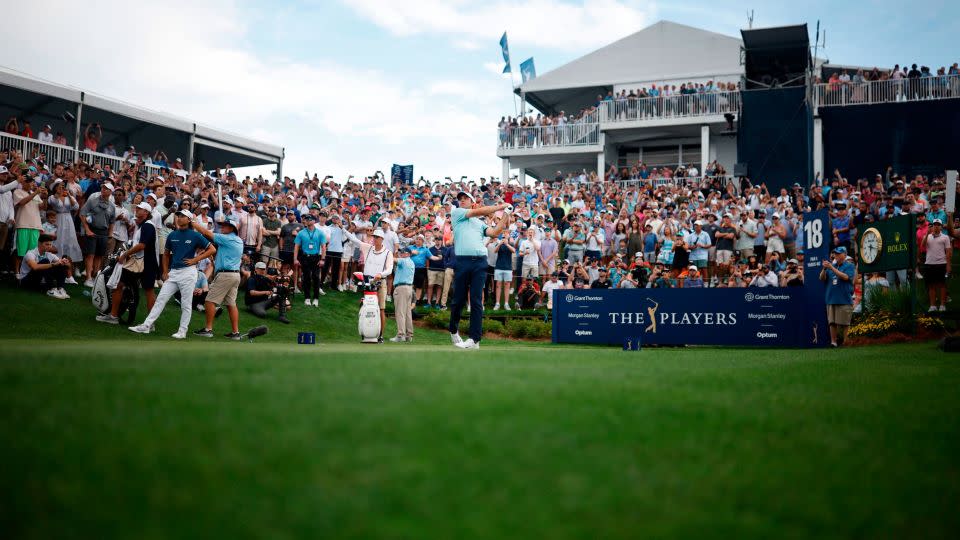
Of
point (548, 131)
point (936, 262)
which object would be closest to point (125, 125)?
point (548, 131)

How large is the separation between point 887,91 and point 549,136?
1792cm

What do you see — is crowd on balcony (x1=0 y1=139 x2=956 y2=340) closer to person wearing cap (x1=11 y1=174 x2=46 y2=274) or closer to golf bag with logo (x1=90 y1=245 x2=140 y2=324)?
person wearing cap (x1=11 y1=174 x2=46 y2=274)

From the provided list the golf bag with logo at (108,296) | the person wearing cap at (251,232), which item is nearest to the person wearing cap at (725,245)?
the person wearing cap at (251,232)

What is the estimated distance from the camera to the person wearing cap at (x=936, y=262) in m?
18.4

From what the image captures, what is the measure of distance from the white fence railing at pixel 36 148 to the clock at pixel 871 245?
23301 mm

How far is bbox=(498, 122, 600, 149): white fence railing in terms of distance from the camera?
4488cm

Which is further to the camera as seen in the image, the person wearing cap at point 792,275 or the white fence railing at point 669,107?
the white fence railing at point 669,107

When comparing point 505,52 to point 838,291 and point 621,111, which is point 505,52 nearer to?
point 621,111

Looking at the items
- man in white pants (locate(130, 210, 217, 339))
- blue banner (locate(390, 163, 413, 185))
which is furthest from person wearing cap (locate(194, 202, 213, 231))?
blue banner (locate(390, 163, 413, 185))

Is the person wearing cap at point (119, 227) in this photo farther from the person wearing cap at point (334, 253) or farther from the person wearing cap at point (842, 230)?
the person wearing cap at point (842, 230)

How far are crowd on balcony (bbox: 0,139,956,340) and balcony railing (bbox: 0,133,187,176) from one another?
645 millimetres

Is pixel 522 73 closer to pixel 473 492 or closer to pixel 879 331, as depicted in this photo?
pixel 879 331

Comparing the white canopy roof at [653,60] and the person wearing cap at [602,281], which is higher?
the white canopy roof at [653,60]

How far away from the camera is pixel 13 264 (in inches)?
703
